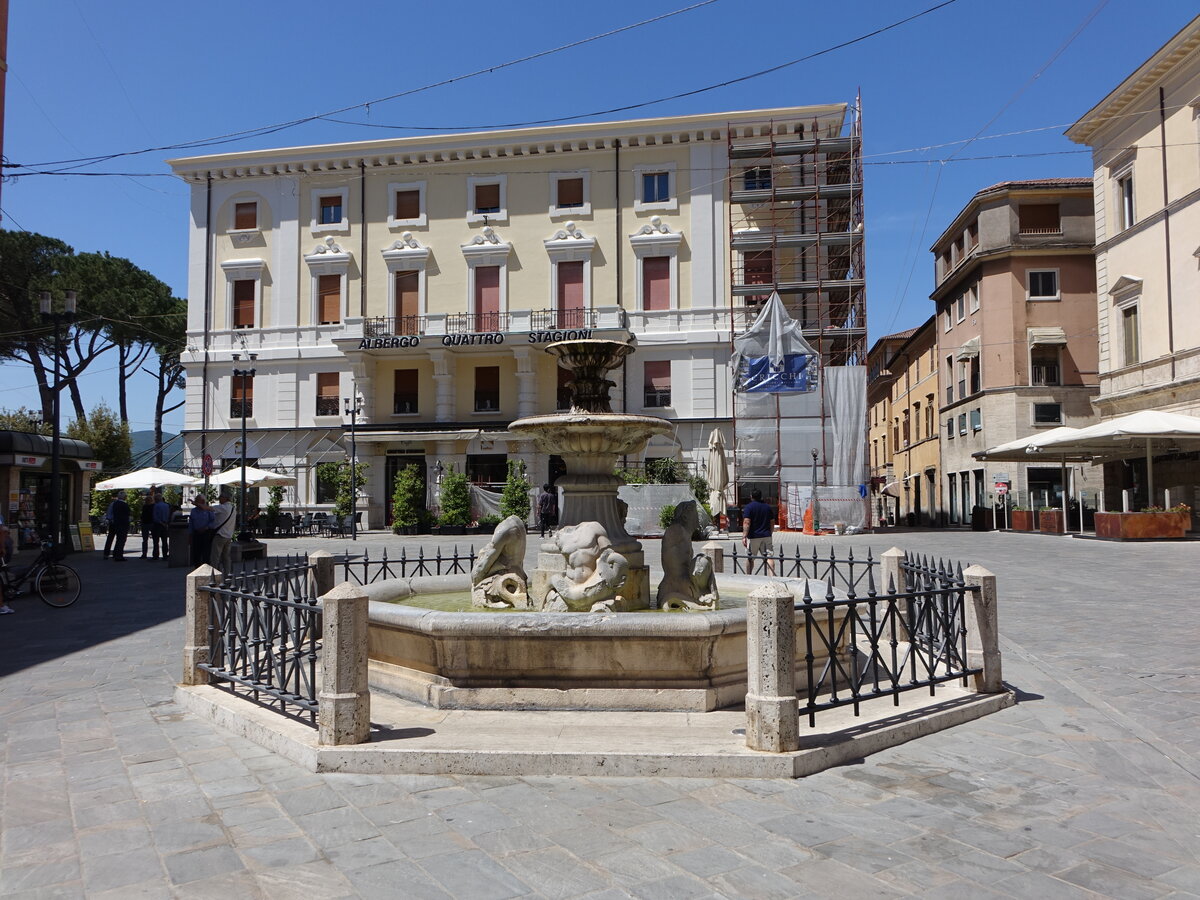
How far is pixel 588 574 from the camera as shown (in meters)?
6.87

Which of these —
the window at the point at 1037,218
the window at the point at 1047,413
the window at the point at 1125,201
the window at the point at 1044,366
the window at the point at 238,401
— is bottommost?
the window at the point at 1047,413

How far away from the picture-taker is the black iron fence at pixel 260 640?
215 inches

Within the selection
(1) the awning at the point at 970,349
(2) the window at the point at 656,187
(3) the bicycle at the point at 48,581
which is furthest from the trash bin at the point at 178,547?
(1) the awning at the point at 970,349

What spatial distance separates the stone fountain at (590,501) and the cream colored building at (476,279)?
21643mm

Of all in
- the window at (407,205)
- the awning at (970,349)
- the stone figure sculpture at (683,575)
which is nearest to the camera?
the stone figure sculpture at (683,575)

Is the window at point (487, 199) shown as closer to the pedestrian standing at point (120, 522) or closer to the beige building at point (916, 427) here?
the pedestrian standing at point (120, 522)

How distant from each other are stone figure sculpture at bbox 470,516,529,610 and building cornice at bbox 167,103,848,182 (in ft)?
83.9

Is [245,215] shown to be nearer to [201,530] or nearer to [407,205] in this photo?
[407,205]

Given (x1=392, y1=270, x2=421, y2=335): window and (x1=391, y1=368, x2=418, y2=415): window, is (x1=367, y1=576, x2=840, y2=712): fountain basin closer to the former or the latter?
(x1=391, y1=368, x2=418, y2=415): window

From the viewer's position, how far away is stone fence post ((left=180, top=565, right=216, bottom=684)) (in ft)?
21.8

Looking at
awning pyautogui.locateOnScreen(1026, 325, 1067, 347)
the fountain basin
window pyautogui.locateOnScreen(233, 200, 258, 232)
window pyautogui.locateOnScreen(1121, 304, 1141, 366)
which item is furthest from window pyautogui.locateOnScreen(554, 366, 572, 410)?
the fountain basin

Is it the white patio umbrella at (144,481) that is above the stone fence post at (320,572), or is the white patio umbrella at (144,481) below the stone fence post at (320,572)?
above

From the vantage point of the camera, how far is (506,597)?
24.1 ft

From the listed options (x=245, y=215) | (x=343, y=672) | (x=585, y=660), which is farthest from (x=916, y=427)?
(x=343, y=672)
